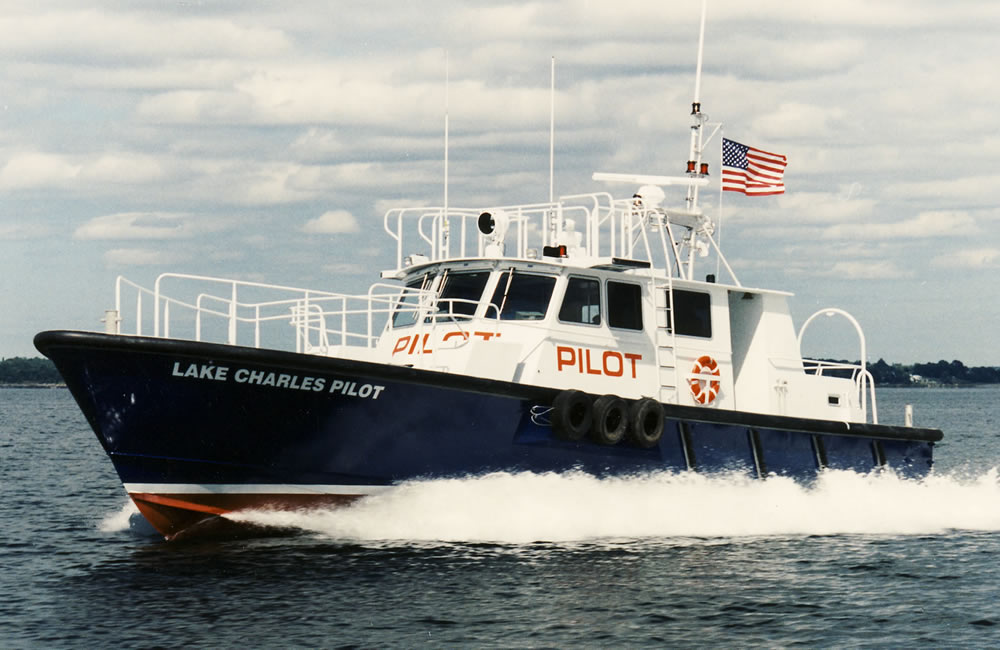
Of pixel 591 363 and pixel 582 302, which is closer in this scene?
pixel 591 363

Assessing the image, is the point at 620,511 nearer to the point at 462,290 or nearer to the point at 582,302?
the point at 582,302

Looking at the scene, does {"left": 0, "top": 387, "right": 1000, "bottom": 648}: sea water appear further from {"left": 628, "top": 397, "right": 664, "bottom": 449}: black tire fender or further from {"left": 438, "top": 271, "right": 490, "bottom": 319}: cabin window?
{"left": 438, "top": 271, "right": 490, "bottom": 319}: cabin window

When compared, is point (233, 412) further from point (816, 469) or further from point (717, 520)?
point (816, 469)

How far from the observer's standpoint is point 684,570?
11922 millimetres

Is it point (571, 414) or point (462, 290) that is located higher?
point (462, 290)

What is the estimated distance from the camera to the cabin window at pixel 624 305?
14.1 meters

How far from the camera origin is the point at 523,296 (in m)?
13.7

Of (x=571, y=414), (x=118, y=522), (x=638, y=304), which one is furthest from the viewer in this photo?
(x=118, y=522)

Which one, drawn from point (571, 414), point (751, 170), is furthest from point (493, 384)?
point (751, 170)

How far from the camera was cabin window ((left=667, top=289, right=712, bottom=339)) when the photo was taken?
14.7 metres

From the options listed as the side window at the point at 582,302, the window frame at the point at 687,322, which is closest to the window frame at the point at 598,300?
the side window at the point at 582,302

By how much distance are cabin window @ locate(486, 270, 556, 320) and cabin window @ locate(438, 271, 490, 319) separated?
0.77 ft

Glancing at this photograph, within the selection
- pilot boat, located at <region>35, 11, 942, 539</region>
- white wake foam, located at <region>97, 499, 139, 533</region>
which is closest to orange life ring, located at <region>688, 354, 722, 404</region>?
pilot boat, located at <region>35, 11, 942, 539</region>

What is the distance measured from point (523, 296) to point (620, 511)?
8.83ft
